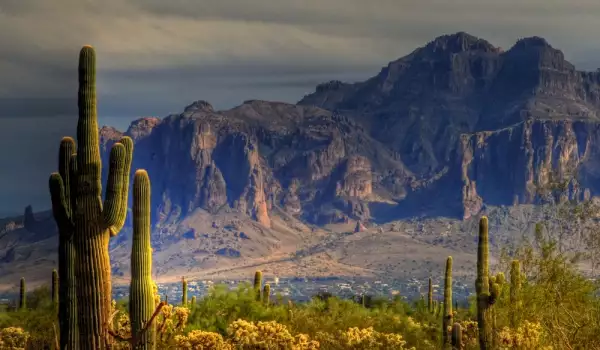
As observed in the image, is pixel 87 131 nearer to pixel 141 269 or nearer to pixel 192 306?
pixel 141 269

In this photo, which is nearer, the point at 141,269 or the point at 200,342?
the point at 141,269

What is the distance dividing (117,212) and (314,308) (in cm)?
2404

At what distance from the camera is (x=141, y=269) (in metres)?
22.2

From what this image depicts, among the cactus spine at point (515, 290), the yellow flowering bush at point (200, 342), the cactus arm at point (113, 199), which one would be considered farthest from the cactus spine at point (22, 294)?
the cactus arm at point (113, 199)

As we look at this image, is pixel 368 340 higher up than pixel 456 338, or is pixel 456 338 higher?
pixel 368 340

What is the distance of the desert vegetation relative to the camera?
21.9 metres

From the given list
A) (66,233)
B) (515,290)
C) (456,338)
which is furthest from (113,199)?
(515,290)

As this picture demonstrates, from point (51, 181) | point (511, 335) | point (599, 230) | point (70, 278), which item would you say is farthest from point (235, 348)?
point (599, 230)

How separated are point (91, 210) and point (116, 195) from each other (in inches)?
27.5

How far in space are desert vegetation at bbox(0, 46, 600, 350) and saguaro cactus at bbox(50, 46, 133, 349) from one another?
2cm

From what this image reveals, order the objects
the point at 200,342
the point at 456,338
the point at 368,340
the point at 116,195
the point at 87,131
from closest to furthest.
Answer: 1. the point at 116,195
2. the point at 87,131
3. the point at 200,342
4. the point at 368,340
5. the point at 456,338

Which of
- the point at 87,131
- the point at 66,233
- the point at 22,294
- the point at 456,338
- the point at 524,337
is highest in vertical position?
the point at 87,131

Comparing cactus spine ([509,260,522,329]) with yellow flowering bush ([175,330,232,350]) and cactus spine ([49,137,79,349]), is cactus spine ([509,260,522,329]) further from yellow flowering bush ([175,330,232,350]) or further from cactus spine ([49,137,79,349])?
cactus spine ([49,137,79,349])

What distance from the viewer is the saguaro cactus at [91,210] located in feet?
70.7
